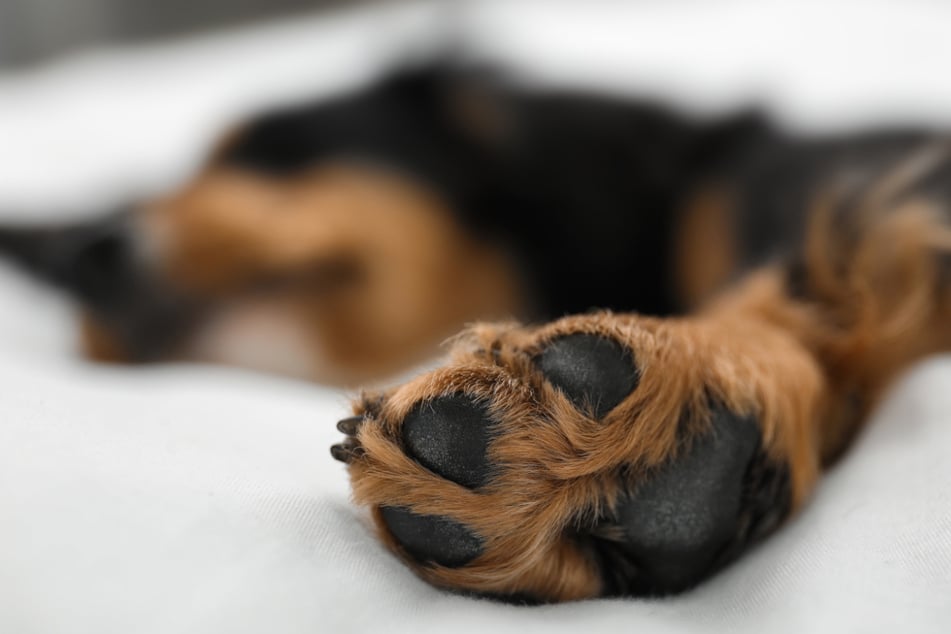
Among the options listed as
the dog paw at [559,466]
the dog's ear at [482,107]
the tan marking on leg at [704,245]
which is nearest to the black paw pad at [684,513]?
the dog paw at [559,466]

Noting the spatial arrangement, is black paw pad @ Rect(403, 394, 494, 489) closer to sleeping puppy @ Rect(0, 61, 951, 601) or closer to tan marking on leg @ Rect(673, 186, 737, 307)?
sleeping puppy @ Rect(0, 61, 951, 601)

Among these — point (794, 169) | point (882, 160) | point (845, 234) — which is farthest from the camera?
point (794, 169)

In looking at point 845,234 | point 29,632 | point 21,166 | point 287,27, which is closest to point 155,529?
point 29,632

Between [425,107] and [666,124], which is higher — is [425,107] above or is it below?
above

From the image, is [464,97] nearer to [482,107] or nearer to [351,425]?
[482,107]

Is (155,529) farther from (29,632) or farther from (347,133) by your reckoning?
(347,133)

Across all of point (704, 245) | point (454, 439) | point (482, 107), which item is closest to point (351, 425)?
point (454, 439)

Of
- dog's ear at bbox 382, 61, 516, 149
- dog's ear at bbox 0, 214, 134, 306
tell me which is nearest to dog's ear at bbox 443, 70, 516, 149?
dog's ear at bbox 382, 61, 516, 149

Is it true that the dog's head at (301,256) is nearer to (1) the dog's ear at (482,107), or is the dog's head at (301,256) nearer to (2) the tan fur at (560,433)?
(1) the dog's ear at (482,107)
